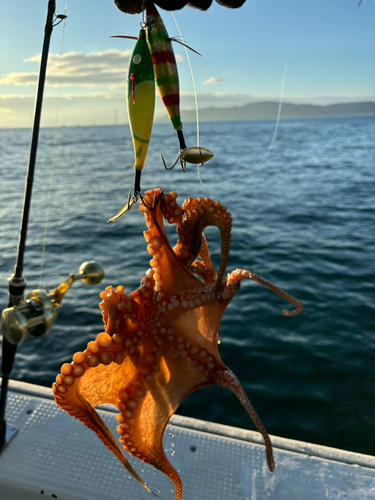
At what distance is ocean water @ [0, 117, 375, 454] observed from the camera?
13.8 feet

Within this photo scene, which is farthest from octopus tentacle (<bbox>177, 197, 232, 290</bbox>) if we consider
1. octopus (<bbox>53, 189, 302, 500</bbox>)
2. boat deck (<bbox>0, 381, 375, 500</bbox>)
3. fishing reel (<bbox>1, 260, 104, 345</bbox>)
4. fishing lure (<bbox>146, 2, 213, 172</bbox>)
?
boat deck (<bbox>0, 381, 375, 500</bbox>)

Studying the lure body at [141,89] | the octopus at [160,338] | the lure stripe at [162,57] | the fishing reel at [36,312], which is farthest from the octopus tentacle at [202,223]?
the fishing reel at [36,312]

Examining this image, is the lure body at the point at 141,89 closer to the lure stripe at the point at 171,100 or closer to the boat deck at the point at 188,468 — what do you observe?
the lure stripe at the point at 171,100

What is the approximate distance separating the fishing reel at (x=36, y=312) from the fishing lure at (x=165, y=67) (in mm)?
814

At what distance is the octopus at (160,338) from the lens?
1466 millimetres

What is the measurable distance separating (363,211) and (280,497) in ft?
31.6

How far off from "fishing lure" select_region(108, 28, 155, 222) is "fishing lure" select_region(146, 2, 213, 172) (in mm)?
26

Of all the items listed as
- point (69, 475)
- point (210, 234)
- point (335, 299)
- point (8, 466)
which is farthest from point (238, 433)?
point (210, 234)

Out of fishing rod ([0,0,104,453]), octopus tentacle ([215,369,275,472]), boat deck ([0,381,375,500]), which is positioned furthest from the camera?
boat deck ([0,381,375,500])

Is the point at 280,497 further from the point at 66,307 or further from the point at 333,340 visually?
the point at 66,307

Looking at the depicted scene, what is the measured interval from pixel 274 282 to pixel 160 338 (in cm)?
531

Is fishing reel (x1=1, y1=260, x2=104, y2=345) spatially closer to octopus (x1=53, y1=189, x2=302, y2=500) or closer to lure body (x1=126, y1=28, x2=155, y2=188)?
octopus (x1=53, y1=189, x2=302, y2=500)

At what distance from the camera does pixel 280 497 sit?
239 centimetres

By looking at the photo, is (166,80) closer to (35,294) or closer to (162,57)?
(162,57)
